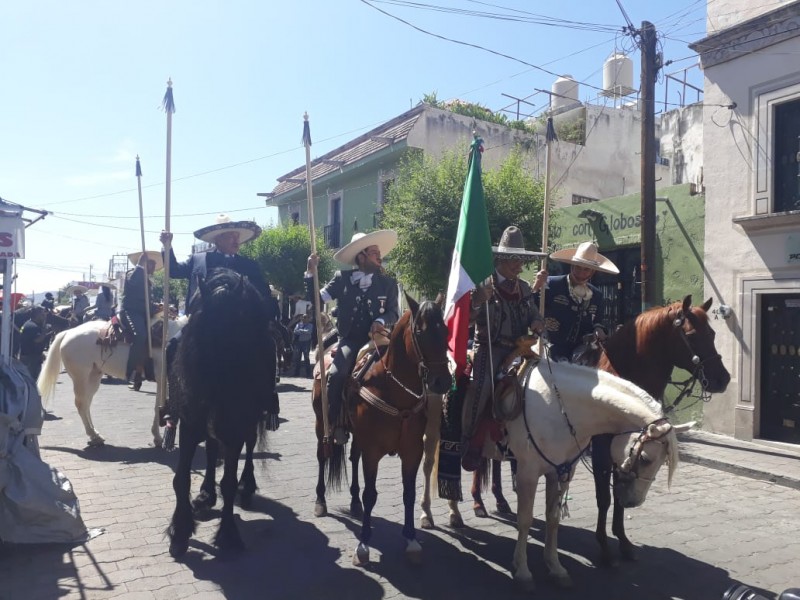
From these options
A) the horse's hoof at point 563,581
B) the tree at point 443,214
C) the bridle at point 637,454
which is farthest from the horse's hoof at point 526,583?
the tree at point 443,214

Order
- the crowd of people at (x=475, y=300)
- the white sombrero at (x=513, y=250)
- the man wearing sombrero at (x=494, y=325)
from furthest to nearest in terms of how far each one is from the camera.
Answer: the white sombrero at (x=513, y=250) → the crowd of people at (x=475, y=300) → the man wearing sombrero at (x=494, y=325)

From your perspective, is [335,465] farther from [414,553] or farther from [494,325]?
[494,325]

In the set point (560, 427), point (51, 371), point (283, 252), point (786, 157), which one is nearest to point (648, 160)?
point (786, 157)

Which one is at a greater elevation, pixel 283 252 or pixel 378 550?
pixel 283 252

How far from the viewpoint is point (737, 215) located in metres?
9.77

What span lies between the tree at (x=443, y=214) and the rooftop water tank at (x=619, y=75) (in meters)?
9.16

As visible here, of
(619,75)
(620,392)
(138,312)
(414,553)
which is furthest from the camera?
(619,75)

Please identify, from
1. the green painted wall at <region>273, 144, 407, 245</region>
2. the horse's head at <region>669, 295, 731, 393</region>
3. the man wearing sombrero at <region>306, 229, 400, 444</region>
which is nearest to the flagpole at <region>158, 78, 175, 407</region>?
the man wearing sombrero at <region>306, 229, 400, 444</region>

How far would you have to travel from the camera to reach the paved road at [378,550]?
13.1 ft

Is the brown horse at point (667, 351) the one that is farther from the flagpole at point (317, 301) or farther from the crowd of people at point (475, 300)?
the flagpole at point (317, 301)

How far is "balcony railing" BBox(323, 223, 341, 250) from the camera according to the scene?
910 inches

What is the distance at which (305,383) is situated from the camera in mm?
15828

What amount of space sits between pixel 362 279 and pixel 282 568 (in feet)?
8.23

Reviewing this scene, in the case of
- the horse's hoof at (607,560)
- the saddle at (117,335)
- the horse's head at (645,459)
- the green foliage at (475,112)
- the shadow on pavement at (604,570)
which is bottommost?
the shadow on pavement at (604,570)
